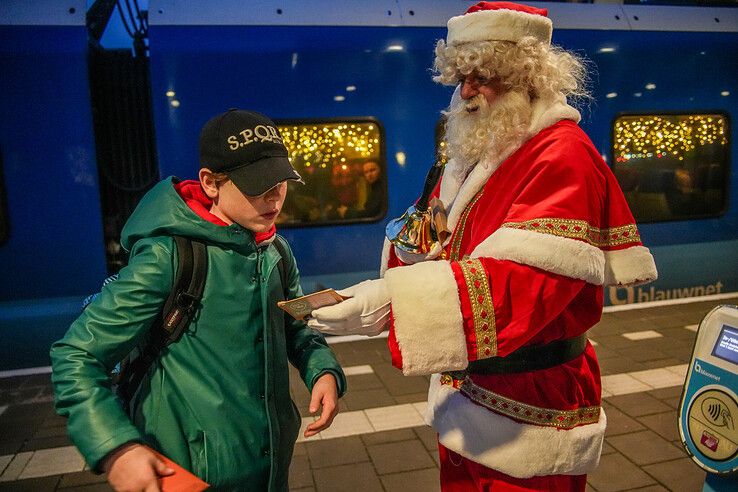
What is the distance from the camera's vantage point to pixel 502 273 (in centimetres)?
150

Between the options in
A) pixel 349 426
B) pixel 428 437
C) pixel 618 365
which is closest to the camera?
pixel 428 437

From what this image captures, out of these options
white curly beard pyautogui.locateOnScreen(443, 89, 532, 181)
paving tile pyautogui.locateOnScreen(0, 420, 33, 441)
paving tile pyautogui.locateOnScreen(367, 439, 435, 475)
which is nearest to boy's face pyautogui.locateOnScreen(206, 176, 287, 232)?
white curly beard pyautogui.locateOnScreen(443, 89, 532, 181)

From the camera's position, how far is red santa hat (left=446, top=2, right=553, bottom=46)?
182 cm

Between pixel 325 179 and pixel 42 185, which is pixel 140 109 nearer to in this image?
pixel 42 185

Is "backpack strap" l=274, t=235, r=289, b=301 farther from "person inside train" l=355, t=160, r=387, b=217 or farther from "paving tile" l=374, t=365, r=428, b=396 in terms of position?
"person inside train" l=355, t=160, r=387, b=217

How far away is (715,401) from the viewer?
1.81 meters

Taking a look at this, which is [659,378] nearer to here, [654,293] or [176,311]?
[654,293]

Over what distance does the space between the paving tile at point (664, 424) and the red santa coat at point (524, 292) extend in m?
2.18

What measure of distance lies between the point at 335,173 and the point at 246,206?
3.71m

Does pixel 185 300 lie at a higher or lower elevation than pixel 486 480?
higher

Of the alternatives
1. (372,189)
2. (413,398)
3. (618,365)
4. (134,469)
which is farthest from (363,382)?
(134,469)

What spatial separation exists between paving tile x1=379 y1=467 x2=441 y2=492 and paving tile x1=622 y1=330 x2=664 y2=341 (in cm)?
293

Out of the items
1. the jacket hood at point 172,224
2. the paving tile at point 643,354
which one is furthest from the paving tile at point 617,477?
the jacket hood at point 172,224

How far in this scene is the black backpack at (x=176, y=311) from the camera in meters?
1.56
